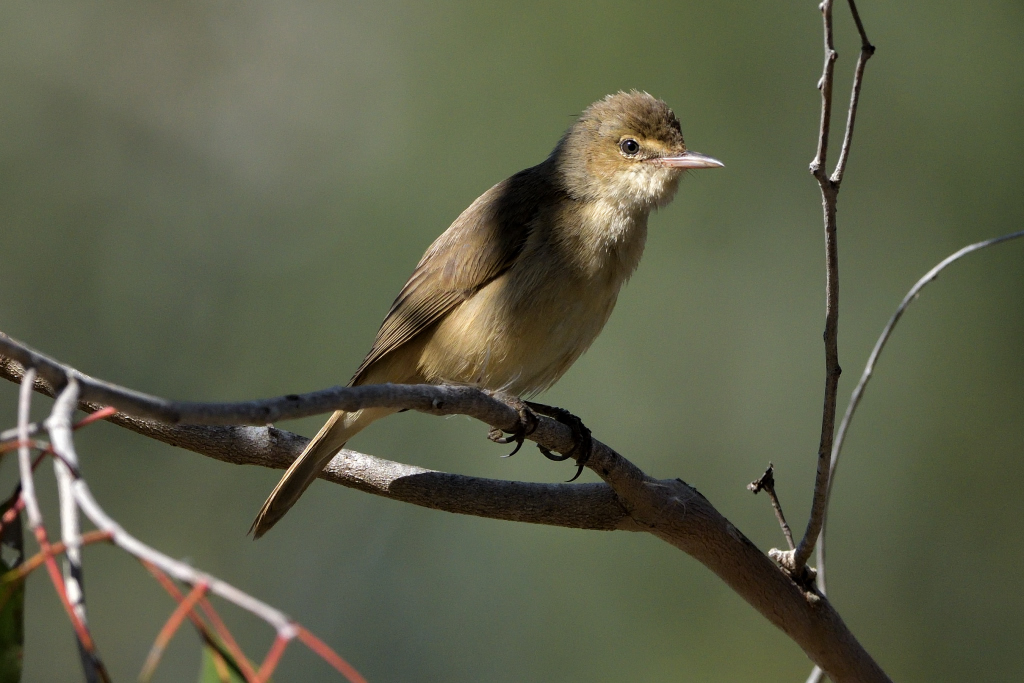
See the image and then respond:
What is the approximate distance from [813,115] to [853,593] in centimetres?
304

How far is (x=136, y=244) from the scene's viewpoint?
261 inches

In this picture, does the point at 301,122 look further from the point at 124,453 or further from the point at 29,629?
the point at 29,629

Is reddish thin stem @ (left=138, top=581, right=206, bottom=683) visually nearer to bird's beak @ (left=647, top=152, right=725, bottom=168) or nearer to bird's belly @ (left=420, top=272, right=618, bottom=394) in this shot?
bird's belly @ (left=420, top=272, right=618, bottom=394)

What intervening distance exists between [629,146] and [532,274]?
73cm

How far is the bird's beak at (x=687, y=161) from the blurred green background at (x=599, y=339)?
1.80 meters

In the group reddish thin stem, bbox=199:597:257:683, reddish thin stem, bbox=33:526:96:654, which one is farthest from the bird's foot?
reddish thin stem, bbox=33:526:96:654

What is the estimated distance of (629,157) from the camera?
365 cm

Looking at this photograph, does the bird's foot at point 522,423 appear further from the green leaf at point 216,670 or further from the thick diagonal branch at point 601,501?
the green leaf at point 216,670

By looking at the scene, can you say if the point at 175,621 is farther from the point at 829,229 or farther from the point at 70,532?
the point at 829,229

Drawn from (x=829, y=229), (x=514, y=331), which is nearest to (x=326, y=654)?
(x=829, y=229)

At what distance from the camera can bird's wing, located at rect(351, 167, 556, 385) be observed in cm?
349

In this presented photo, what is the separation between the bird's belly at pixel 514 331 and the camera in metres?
3.32

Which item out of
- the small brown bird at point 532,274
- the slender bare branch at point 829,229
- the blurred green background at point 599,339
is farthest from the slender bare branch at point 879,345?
the blurred green background at point 599,339

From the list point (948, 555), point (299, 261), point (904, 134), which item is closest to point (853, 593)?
point (948, 555)
